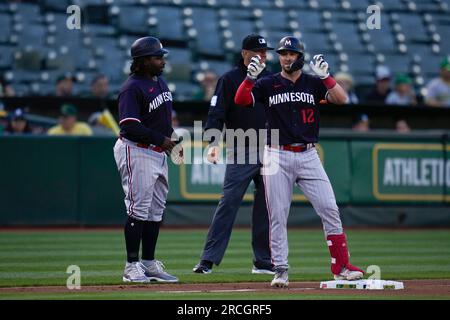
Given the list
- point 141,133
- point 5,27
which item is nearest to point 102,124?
point 5,27

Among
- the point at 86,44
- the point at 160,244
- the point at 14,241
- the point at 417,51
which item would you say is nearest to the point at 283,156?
the point at 160,244

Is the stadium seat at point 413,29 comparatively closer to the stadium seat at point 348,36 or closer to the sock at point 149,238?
the stadium seat at point 348,36

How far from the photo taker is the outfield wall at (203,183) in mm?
14938

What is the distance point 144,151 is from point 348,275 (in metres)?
2.06

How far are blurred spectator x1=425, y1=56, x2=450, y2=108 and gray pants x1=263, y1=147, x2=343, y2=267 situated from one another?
984 cm

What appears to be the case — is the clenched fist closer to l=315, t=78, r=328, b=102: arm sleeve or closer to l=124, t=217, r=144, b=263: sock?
l=124, t=217, r=144, b=263: sock

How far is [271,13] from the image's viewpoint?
22000 millimetres

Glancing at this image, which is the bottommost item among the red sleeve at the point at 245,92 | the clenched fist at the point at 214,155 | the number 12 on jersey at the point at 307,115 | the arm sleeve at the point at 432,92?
the clenched fist at the point at 214,155

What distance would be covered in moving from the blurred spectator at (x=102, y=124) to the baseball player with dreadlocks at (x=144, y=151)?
681 cm

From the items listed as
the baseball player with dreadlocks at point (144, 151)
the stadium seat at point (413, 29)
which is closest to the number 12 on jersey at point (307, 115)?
the baseball player with dreadlocks at point (144, 151)

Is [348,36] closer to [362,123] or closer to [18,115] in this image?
[362,123]
